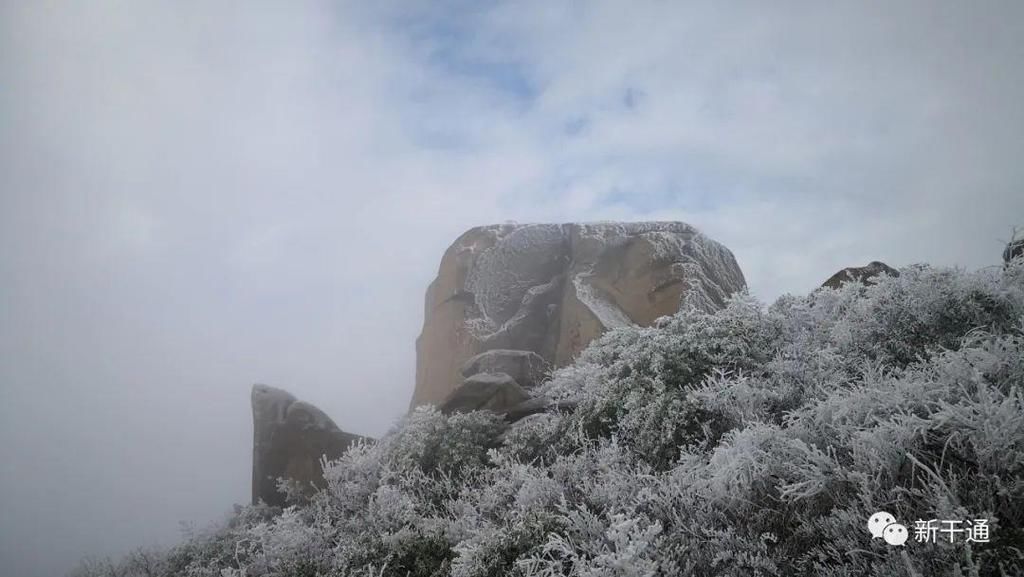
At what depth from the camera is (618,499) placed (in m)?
5.11

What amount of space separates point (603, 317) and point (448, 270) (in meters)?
7.30

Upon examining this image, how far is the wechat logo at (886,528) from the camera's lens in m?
3.30

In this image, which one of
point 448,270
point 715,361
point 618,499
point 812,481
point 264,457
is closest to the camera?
point 812,481

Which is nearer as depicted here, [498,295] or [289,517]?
[289,517]

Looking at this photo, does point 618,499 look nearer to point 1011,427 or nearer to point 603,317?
point 1011,427

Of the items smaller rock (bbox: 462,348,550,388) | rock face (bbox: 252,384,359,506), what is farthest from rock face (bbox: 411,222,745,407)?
rock face (bbox: 252,384,359,506)

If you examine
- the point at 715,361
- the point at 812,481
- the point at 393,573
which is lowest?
the point at 393,573

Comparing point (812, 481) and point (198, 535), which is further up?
point (812, 481)

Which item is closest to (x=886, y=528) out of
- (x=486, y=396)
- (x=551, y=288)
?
(x=486, y=396)

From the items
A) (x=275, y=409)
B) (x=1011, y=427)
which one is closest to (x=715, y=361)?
(x=1011, y=427)

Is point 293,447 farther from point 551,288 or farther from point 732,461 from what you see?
point 732,461

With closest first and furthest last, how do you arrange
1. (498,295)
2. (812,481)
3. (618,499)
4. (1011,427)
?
(1011,427), (812,481), (618,499), (498,295)

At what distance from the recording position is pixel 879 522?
3.45 m

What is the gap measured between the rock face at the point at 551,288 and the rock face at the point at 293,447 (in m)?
3.38
